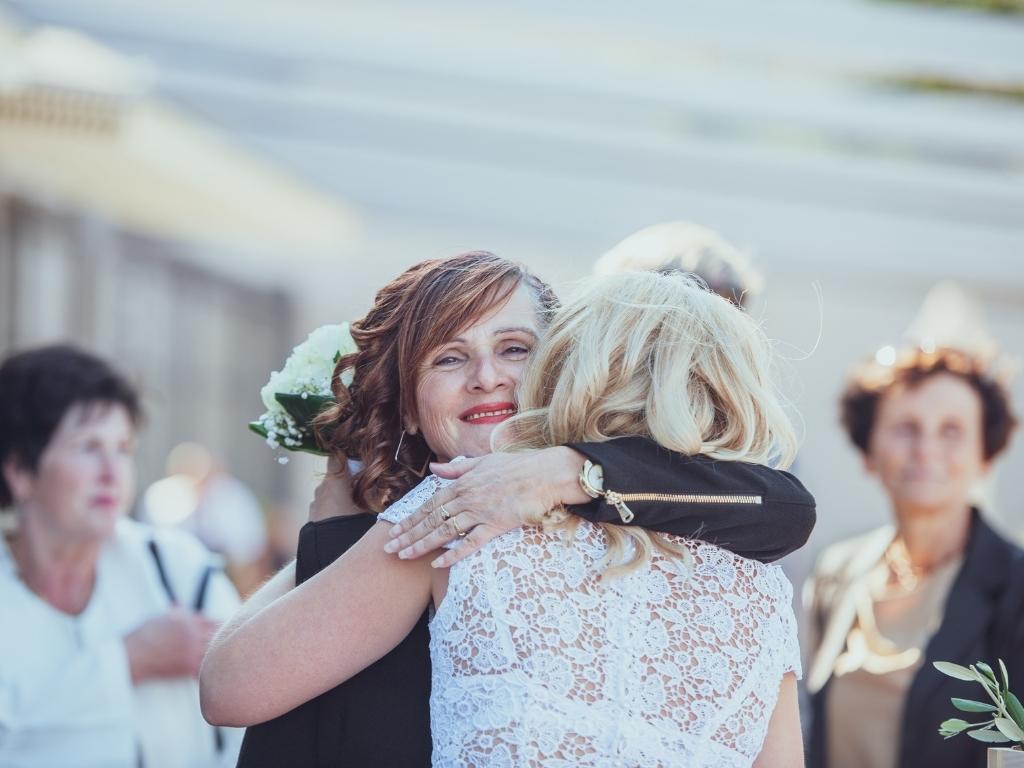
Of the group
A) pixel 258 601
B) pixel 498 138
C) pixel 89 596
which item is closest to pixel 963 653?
pixel 258 601

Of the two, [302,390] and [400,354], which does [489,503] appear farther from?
[302,390]

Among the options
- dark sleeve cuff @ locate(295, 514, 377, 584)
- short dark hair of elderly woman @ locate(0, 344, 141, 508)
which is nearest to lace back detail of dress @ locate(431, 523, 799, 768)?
dark sleeve cuff @ locate(295, 514, 377, 584)

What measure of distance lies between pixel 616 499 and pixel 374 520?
0.52m

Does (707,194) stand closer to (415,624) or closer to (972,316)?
(972,316)

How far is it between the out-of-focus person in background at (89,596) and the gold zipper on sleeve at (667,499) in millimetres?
1789

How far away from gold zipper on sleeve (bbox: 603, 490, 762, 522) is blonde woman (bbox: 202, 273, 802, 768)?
5cm

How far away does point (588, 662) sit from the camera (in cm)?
173

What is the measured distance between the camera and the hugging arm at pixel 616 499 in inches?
70.1

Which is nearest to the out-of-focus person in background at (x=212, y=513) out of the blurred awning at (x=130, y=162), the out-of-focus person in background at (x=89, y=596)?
the blurred awning at (x=130, y=162)

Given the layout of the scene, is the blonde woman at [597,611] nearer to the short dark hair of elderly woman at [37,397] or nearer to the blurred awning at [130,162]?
the short dark hair of elderly woman at [37,397]

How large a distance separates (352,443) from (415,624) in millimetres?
422

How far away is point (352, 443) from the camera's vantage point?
2.25 meters

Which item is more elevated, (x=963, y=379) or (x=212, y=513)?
(x=963, y=379)

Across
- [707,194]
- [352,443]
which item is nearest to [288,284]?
[707,194]
